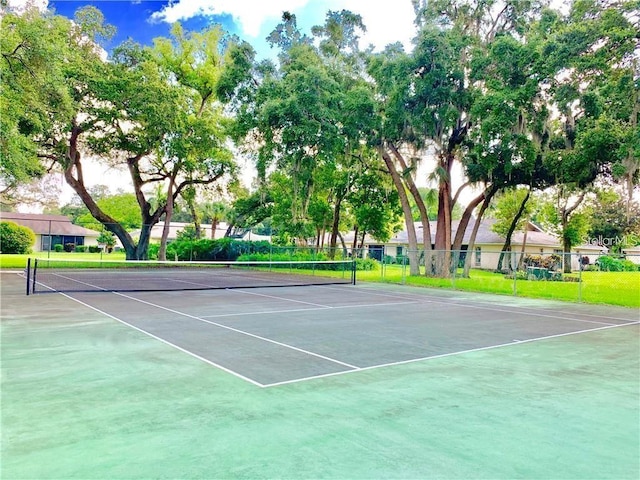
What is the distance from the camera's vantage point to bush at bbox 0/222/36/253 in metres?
31.1

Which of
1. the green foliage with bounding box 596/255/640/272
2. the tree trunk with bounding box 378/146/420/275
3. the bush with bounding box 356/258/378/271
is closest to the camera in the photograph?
the tree trunk with bounding box 378/146/420/275

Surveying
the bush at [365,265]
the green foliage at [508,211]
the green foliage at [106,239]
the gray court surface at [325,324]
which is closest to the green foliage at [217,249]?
the bush at [365,265]

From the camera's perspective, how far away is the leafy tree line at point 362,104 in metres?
14.5

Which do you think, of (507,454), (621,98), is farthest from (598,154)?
(507,454)

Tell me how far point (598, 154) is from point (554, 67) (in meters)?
3.66

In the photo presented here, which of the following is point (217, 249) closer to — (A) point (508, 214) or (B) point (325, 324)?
(A) point (508, 214)

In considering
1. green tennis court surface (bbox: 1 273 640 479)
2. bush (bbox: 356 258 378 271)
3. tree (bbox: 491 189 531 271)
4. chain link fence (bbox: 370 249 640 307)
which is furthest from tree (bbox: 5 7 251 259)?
tree (bbox: 491 189 531 271)

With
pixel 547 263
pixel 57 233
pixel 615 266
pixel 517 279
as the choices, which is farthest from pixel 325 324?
pixel 57 233

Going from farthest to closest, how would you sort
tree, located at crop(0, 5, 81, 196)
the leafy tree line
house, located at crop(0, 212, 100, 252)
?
house, located at crop(0, 212, 100, 252), the leafy tree line, tree, located at crop(0, 5, 81, 196)

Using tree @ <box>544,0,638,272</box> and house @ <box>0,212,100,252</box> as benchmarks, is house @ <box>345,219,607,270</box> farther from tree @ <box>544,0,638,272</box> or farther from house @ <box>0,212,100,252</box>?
house @ <box>0,212,100,252</box>

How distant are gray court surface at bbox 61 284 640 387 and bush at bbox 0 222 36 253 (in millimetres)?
24039

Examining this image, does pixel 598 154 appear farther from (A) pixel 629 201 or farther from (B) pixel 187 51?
(B) pixel 187 51

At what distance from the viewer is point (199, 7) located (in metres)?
21.8

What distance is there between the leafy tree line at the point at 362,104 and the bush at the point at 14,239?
7822mm
